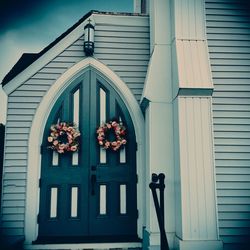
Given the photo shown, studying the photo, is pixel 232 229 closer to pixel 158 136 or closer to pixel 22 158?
pixel 158 136

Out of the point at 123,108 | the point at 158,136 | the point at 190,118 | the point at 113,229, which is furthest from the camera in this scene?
the point at 123,108

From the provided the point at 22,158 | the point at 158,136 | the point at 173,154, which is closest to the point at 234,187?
the point at 173,154

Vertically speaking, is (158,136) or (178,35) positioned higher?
(178,35)

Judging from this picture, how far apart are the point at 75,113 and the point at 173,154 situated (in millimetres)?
1951

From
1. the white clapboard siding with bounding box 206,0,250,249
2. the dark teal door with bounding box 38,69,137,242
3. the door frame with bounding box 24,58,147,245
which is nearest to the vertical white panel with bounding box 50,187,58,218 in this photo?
the dark teal door with bounding box 38,69,137,242

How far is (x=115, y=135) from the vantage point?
17.9ft

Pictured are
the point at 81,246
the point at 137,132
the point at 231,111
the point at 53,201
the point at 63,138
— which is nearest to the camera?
the point at 81,246

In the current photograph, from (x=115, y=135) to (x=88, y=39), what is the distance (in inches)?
70.4

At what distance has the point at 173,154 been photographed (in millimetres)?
4719

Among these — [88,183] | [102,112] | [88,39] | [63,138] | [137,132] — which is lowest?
[88,183]

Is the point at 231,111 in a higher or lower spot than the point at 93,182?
higher

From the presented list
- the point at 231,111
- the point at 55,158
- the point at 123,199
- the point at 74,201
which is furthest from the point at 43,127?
the point at 231,111

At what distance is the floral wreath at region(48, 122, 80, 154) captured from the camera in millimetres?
5266

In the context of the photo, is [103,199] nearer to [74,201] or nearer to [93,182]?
[93,182]
